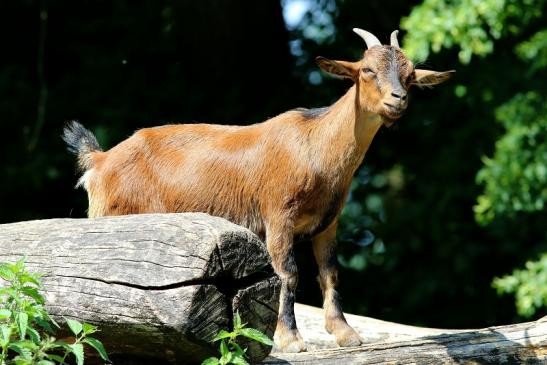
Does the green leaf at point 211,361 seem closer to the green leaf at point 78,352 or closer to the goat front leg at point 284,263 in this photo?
the green leaf at point 78,352

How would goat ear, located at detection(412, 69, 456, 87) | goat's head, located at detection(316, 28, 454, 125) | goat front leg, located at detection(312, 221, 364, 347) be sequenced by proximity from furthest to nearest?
goat ear, located at detection(412, 69, 456, 87) → goat front leg, located at detection(312, 221, 364, 347) → goat's head, located at detection(316, 28, 454, 125)

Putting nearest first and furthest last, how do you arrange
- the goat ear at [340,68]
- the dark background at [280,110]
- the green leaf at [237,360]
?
the green leaf at [237,360]
the goat ear at [340,68]
the dark background at [280,110]

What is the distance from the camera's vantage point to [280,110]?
11.0 metres

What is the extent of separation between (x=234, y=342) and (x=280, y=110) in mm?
6597

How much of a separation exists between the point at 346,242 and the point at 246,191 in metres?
5.36

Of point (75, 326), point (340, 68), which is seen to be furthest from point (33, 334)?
point (340, 68)

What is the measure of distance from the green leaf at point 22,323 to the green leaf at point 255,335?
3.00 ft

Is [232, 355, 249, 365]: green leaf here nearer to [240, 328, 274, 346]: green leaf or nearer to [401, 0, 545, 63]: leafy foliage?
[240, 328, 274, 346]: green leaf

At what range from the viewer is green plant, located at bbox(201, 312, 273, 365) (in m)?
4.45

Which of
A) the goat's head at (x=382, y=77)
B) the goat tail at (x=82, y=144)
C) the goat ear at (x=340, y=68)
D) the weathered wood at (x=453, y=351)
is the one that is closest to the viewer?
the weathered wood at (x=453, y=351)

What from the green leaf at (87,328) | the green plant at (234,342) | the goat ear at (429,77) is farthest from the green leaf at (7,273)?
the goat ear at (429,77)

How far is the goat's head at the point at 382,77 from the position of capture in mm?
5883

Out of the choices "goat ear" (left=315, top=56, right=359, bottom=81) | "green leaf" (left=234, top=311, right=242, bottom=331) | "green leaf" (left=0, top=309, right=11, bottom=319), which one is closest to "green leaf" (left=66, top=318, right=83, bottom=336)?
"green leaf" (left=0, top=309, right=11, bottom=319)

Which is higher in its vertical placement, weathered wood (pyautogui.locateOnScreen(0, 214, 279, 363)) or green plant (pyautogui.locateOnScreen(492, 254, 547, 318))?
green plant (pyautogui.locateOnScreen(492, 254, 547, 318))
